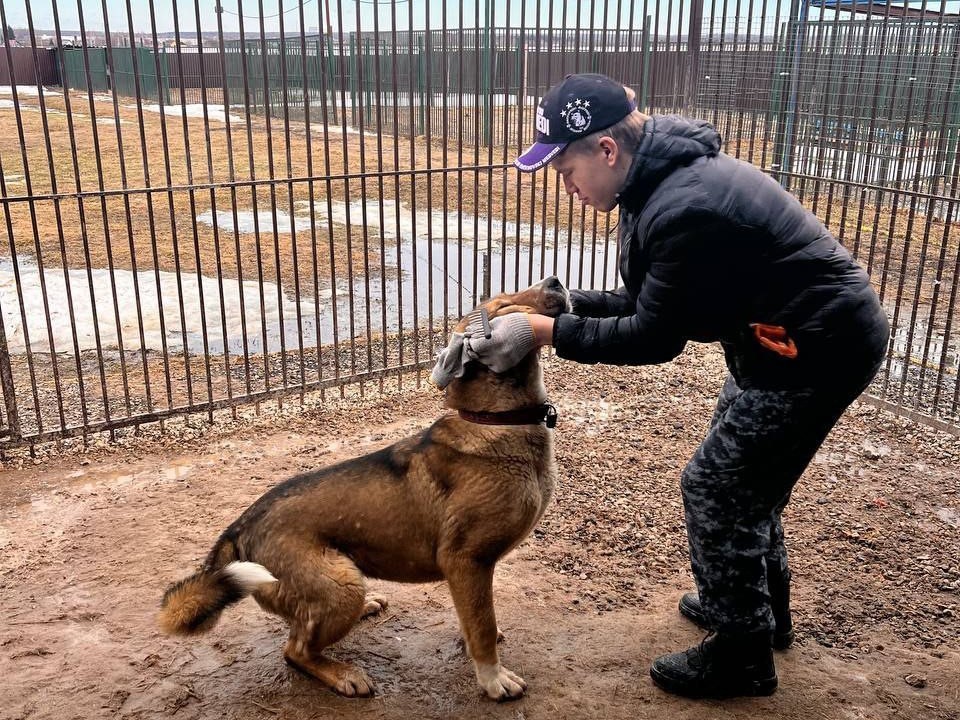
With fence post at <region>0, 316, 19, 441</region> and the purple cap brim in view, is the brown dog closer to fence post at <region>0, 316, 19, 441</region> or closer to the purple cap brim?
the purple cap brim

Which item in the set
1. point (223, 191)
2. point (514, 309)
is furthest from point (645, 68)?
point (223, 191)

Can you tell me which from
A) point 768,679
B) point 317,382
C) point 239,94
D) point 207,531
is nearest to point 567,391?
point 317,382

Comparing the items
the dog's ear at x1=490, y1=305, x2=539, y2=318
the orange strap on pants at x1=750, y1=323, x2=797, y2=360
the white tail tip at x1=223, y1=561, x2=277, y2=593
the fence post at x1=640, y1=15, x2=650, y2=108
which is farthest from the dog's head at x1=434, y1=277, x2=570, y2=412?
the fence post at x1=640, y1=15, x2=650, y2=108

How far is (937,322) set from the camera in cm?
941

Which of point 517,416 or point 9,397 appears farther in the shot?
point 9,397

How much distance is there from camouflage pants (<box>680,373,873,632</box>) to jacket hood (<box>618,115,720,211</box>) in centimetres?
94

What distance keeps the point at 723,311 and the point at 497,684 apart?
74.8 inches

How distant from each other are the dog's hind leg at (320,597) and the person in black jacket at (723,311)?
3.49 feet

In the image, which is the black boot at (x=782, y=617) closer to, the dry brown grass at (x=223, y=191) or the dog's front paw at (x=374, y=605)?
the dog's front paw at (x=374, y=605)

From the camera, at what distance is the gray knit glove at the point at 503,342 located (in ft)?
10.8

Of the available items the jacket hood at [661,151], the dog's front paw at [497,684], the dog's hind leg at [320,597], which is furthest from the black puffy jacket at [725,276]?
the dog's front paw at [497,684]

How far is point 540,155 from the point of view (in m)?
3.23

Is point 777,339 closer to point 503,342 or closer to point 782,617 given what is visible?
point 503,342

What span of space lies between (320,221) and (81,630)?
1158 centimetres
